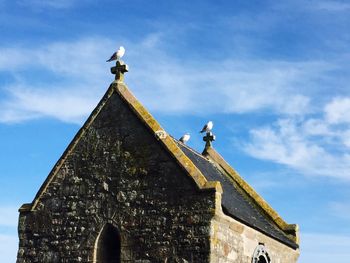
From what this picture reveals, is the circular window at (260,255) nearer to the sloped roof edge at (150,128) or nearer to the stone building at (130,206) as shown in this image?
the stone building at (130,206)

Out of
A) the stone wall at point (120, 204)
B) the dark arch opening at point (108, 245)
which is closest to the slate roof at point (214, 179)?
the stone wall at point (120, 204)

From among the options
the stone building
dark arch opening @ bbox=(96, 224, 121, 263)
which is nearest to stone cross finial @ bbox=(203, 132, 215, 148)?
the stone building

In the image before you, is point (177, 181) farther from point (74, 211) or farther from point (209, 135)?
point (209, 135)

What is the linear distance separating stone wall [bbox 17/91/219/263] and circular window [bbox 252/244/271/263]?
2.63m

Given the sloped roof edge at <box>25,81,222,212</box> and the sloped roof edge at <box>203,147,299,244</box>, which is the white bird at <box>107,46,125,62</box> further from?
the sloped roof edge at <box>203,147,299,244</box>

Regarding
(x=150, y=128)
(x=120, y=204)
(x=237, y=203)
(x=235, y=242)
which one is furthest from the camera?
(x=237, y=203)

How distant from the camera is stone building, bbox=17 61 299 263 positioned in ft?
48.6

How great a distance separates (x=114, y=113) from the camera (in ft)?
55.5

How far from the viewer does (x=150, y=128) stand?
16.1 meters

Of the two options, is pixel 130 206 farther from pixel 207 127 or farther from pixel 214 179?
pixel 207 127

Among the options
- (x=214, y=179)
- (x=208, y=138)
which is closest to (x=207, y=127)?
(x=208, y=138)

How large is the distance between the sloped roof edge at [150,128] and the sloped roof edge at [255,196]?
5.62 m

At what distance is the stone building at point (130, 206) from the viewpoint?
14.8 m

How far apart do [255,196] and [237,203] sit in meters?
2.88
